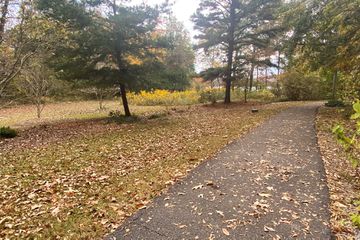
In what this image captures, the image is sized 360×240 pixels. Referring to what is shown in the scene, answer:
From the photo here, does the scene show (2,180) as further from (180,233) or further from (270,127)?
(270,127)

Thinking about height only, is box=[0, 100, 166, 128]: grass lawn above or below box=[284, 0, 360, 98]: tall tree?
below

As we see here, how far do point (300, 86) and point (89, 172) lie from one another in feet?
61.6

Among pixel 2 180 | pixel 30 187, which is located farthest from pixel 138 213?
pixel 2 180

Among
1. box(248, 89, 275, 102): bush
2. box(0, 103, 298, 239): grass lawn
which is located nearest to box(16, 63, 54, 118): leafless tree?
box(0, 103, 298, 239): grass lawn

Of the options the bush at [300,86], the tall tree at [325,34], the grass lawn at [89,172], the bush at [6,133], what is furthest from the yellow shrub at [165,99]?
the bush at [6,133]

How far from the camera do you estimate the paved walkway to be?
123 inches

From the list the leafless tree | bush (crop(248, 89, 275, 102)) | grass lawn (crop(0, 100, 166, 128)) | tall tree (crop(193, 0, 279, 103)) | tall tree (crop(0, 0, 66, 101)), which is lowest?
grass lawn (crop(0, 100, 166, 128))

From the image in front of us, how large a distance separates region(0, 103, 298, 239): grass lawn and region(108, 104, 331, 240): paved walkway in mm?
369

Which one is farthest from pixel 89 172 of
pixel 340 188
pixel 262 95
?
pixel 262 95

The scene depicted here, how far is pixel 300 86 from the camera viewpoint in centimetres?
1983

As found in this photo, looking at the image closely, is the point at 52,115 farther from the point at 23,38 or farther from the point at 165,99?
the point at 23,38

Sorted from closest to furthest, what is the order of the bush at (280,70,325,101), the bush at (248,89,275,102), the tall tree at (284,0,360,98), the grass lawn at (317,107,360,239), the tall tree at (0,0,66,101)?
1. the grass lawn at (317,107,360,239)
2. the tall tree at (0,0,66,101)
3. the tall tree at (284,0,360,98)
4. the bush at (280,70,325,101)
5. the bush at (248,89,275,102)

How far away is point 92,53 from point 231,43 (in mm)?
9529

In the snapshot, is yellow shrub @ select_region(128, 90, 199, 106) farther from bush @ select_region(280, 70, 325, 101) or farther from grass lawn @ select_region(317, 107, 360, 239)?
grass lawn @ select_region(317, 107, 360, 239)
